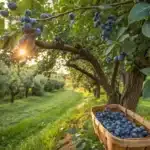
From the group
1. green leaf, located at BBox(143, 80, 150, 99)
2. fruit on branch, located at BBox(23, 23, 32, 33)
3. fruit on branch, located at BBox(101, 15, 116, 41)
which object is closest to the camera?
green leaf, located at BBox(143, 80, 150, 99)

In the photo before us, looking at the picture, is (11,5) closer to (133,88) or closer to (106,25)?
(106,25)

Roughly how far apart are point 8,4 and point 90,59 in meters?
3.14

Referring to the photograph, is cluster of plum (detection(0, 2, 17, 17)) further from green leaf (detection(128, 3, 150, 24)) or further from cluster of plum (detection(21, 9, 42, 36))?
green leaf (detection(128, 3, 150, 24))

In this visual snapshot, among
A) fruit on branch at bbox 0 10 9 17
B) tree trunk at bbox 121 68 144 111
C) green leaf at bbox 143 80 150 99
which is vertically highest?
fruit on branch at bbox 0 10 9 17

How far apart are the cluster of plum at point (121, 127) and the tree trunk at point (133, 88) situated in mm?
654

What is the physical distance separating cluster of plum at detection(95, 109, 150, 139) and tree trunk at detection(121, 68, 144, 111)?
25.8 inches

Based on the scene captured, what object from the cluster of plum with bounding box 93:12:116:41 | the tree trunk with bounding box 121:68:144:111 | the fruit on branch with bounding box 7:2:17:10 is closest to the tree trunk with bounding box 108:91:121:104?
the tree trunk with bounding box 121:68:144:111

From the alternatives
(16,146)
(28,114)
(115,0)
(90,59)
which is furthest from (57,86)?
(115,0)

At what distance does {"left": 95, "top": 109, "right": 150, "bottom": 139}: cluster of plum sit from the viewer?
2.61m

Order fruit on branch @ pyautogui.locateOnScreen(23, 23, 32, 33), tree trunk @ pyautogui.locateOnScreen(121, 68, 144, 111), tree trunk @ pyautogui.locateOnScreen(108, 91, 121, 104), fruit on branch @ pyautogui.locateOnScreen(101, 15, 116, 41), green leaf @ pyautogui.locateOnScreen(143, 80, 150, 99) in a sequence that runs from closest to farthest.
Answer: green leaf @ pyautogui.locateOnScreen(143, 80, 150, 99)
fruit on branch @ pyautogui.locateOnScreen(23, 23, 32, 33)
fruit on branch @ pyautogui.locateOnScreen(101, 15, 116, 41)
tree trunk @ pyautogui.locateOnScreen(121, 68, 144, 111)
tree trunk @ pyautogui.locateOnScreen(108, 91, 121, 104)

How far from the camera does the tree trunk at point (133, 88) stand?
381cm

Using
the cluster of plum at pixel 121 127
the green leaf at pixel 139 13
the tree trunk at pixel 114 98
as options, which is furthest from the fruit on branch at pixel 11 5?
the tree trunk at pixel 114 98

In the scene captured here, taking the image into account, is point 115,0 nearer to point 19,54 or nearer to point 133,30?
point 133,30

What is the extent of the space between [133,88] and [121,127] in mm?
1312
